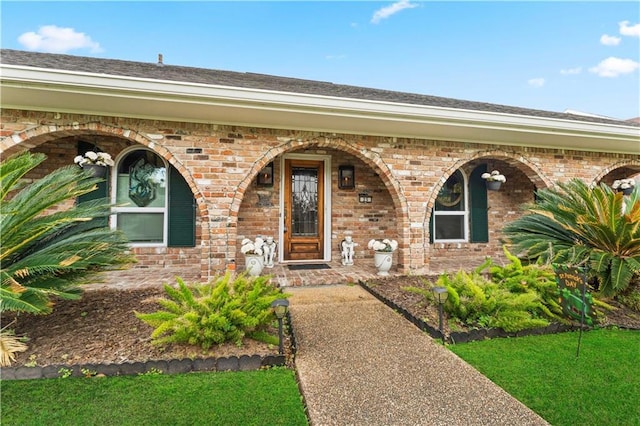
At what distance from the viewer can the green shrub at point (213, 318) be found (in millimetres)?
2246

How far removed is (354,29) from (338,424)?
1086 cm

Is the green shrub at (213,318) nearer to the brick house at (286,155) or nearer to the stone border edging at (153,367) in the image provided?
the stone border edging at (153,367)

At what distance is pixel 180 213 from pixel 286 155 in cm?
225

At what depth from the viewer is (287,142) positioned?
4.48 m

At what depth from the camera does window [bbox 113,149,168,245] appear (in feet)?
16.3

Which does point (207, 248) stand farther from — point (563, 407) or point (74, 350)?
point (563, 407)

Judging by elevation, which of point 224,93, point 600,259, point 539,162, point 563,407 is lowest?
point 563,407

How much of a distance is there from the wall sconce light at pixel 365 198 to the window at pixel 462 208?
1.61 meters

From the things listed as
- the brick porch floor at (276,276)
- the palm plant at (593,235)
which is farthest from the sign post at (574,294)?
the brick porch floor at (276,276)

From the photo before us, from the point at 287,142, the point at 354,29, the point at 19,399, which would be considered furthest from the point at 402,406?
the point at 354,29

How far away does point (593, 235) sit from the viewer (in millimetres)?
3504

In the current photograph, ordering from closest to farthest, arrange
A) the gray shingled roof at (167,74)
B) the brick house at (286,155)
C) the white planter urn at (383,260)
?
the brick house at (286,155) → the gray shingled roof at (167,74) → the white planter urn at (383,260)

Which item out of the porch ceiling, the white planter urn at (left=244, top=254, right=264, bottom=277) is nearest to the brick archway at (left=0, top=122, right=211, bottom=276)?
the porch ceiling

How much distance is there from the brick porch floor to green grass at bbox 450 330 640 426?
7.31 feet
